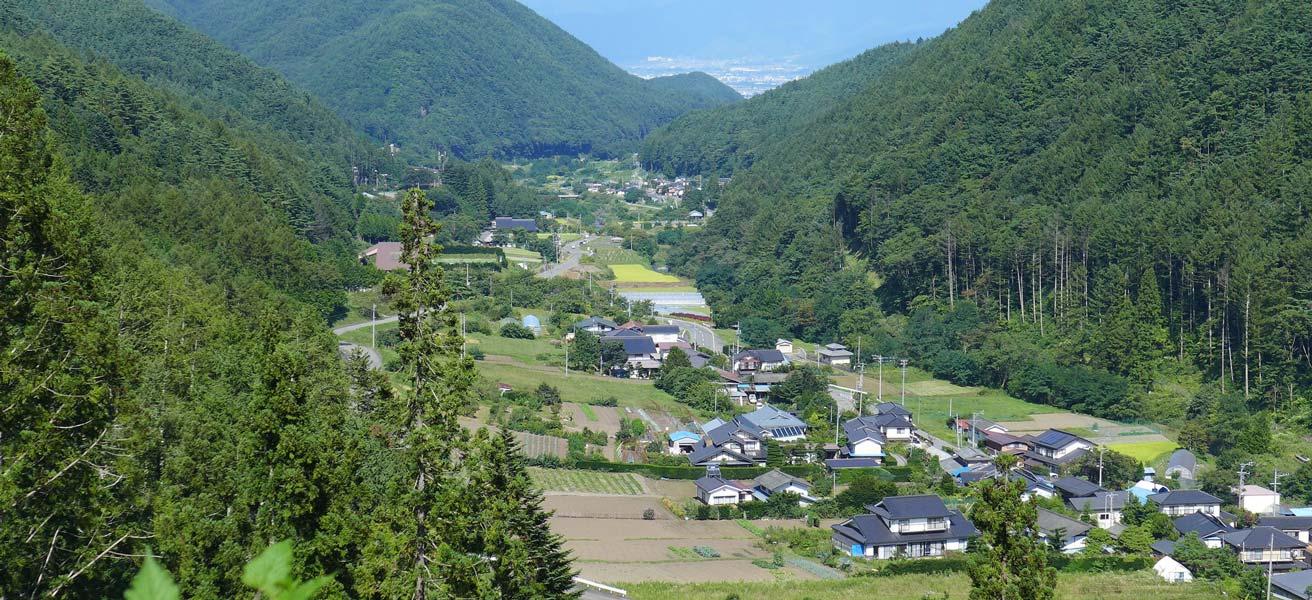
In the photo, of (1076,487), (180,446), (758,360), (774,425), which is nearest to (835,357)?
(758,360)

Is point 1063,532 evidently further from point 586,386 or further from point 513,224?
point 513,224

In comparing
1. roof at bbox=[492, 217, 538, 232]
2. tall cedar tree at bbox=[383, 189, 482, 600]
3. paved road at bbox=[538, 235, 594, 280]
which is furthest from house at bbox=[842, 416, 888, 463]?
roof at bbox=[492, 217, 538, 232]

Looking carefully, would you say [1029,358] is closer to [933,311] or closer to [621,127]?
[933,311]

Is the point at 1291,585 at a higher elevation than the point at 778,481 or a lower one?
lower

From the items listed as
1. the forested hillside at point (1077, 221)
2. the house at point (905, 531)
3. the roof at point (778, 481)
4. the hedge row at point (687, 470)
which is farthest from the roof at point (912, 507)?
the forested hillside at point (1077, 221)

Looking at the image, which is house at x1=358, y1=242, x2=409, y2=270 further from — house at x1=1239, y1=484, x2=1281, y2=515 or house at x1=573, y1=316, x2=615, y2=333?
house at x1=1239, y1=484, x2=1281, y2=515

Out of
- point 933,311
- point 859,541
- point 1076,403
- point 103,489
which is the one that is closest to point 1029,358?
point 1076,403
